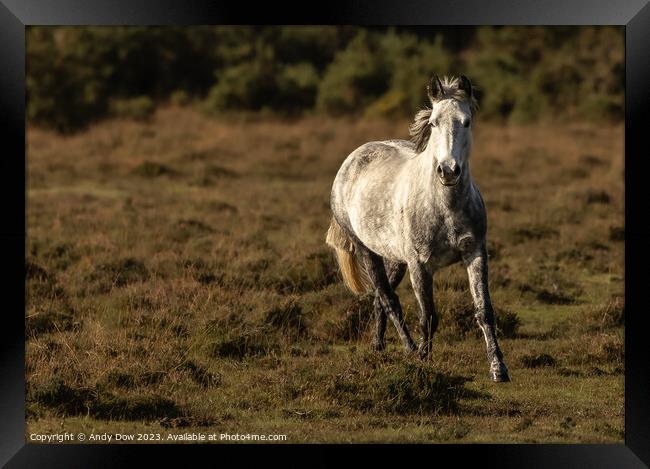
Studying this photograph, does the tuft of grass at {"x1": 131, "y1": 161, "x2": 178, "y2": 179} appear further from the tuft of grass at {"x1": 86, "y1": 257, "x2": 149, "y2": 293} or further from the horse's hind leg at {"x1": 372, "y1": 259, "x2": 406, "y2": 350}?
the horse's hind leg at {"x1": 372, "y1": 259, "x2": 406, "y2": 350}

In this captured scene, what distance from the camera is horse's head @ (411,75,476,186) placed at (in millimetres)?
7922

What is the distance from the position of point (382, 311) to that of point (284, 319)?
4.23ft

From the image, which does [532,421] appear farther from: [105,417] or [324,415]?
[105,417]

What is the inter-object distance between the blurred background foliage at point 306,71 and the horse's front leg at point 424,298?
20270mm

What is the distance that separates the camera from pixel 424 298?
28.3ft

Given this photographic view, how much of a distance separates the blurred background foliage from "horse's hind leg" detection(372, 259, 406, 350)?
62.6 feet

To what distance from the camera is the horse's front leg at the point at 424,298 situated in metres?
8.57

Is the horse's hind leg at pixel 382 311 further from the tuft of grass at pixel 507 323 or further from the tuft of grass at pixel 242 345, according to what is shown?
the tuft of grass at pixel 507 323

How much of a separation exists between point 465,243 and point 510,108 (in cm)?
2257

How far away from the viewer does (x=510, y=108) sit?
3022 centimetres

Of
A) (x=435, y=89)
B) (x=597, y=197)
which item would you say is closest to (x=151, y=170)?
(x=597, y=197)

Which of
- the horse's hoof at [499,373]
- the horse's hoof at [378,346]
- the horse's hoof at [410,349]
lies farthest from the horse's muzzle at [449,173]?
the horse's hoof at [378,346]

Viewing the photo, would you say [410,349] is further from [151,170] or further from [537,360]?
[151,170]

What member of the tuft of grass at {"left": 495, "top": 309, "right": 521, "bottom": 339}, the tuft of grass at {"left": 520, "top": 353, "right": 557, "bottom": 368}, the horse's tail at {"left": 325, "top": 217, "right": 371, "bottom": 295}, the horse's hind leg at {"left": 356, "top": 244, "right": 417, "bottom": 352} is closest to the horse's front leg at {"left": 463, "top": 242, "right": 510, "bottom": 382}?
the horse's hind leg at {"left": 356, "top": 244, "right": 417, "bottom": 352}
